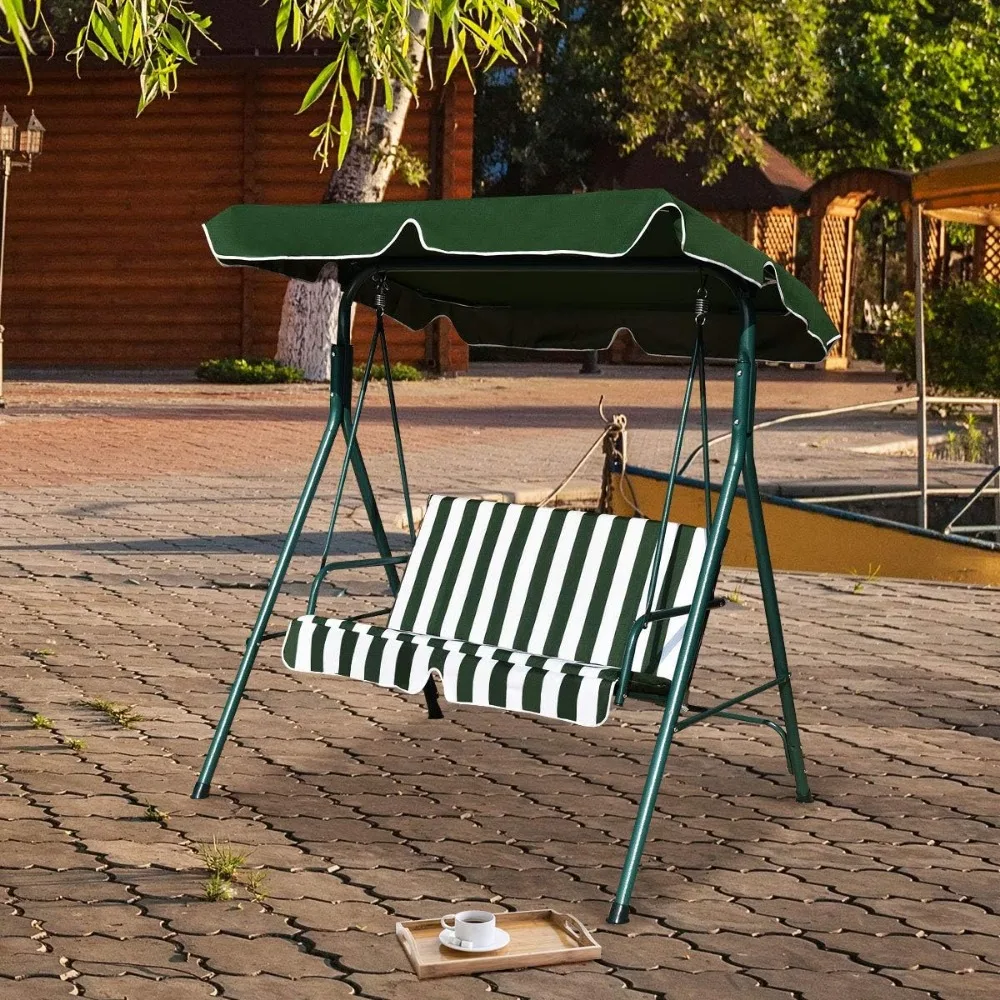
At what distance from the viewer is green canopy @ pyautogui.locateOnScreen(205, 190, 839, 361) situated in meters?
4.53

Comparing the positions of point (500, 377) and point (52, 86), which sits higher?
point (52, 86)

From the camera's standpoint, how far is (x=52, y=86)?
2767 cm

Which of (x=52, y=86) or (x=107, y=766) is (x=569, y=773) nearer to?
(x=107, y=766)

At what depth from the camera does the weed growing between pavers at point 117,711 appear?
630 cm

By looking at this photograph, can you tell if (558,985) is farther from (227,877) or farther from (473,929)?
(227,877)

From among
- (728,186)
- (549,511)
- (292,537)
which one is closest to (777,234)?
(728,186)

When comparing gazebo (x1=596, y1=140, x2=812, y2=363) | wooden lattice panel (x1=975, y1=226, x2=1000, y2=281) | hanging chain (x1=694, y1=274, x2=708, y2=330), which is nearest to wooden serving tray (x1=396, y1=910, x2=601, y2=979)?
hanging chain (x1=694, y1=274, x2=708, y2=330)

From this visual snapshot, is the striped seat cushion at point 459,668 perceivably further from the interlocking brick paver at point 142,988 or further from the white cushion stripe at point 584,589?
the interlocking brick paver at point 142,988

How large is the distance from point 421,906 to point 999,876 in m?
1.56

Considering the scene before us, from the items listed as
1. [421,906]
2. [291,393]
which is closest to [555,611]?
[421,906]

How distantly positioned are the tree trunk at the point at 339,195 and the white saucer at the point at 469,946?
18790 millimetres

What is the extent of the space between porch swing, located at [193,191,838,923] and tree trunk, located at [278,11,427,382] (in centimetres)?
1640

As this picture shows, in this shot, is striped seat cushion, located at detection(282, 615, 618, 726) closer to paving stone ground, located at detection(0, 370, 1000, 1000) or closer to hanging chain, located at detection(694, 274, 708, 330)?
paving stone ground, located at detection(0, 370, 1000, 1000)

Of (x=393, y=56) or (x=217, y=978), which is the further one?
(x=393, y=56)
